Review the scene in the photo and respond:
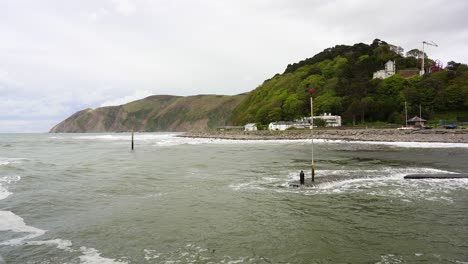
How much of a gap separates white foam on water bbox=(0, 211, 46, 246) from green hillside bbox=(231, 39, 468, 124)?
8722 centimetres

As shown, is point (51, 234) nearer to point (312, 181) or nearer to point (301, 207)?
point (301, 207)

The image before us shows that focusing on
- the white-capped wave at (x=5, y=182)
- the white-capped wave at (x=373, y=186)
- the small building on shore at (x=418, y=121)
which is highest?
the small building on shore at (x=418, y=121)

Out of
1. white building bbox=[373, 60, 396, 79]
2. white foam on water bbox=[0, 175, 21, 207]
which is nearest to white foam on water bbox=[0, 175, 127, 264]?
white foam on water bbox=[0, 175, 21, 207]

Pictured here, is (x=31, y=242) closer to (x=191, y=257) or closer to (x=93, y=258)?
(x=93, y=258)

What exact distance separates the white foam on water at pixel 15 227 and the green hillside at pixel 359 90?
87.2 metres

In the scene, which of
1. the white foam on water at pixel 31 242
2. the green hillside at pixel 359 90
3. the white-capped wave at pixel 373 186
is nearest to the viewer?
the white foam on water at pixel 31 242

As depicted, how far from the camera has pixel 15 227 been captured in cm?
1020

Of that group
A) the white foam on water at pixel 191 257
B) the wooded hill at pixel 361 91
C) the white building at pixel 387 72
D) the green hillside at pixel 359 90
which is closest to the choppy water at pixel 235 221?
the white foam on water at pixel 191 257

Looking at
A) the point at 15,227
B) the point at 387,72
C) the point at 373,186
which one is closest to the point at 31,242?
the point at 15,227

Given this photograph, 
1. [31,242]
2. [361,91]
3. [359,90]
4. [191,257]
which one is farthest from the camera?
[359,90]

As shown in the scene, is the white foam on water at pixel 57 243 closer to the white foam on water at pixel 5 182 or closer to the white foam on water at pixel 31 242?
the white foam on water at pixel 31 242

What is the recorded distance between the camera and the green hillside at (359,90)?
87.2 metres

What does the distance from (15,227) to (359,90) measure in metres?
109

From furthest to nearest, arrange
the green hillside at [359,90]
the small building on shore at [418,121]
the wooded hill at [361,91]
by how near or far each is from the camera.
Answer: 1. the green hillside at [359,90]
2. the wooded hill at [361,91]
3. the small building on shore at [418,121]
